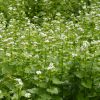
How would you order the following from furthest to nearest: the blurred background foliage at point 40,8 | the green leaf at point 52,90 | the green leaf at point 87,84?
1. the blurred background foliage at point 40,8
2. the green leaf at point 87,84
3. the green leaf at point 52,90

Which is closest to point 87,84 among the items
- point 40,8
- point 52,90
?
point 52,90

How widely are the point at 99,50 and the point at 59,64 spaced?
0.45m

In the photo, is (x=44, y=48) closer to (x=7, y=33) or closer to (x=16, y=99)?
(x=16, y=99)

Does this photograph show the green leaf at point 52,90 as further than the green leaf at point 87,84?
No

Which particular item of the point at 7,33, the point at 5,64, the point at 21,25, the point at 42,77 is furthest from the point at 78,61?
the point at 21,25

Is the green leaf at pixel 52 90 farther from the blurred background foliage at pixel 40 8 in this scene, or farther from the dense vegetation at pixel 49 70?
the blurred background foliage at pixel 40 8

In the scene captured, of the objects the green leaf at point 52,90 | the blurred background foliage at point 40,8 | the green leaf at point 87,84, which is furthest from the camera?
the blurred background foliage at point 40,8

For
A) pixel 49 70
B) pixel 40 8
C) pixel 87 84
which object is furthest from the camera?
pixel 40 8

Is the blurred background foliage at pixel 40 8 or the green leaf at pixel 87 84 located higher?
the blurred background foliage at pixel 40 8

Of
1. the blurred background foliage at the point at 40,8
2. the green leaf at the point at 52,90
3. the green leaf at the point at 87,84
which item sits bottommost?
the green leaf at the point at 52,90

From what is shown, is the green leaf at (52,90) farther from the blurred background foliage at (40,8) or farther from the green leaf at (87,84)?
the blurred background foliage at (40,8)

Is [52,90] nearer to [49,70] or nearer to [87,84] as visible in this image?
[49,70]

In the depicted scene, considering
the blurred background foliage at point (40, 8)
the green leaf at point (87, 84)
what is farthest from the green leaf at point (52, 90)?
the blurred background foliage at point (40, 8)

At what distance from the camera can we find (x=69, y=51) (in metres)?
4.19
